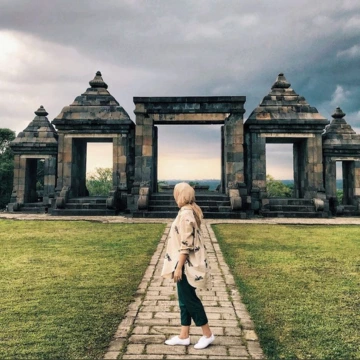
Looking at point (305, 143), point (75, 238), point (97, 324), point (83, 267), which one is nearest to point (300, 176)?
point (305, 143)

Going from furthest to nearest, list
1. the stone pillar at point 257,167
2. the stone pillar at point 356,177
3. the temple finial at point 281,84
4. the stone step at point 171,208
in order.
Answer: the stone pillar at point 356,177 < the temple finial at point 281,84 < the stone pillar at point 257,167 < the stone step at point 171,208

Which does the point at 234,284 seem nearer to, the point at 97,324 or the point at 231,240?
the point at 97,324

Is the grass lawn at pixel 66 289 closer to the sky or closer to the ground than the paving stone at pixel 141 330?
closer to the sky

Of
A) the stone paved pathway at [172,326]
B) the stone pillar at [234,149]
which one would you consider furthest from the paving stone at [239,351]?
the stone pillar at [234,149]

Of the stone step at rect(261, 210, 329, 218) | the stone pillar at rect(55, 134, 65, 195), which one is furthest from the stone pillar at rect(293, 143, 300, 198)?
the stone pillar at rect(55, 134, 65, 195)

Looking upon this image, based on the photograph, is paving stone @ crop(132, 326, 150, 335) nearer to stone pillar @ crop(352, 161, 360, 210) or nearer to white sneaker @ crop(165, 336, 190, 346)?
white sneaker @ crop(165, 336, 190, 346)

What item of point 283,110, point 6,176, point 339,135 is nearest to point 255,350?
point 283,110

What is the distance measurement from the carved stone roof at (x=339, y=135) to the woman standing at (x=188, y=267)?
17.7 meters

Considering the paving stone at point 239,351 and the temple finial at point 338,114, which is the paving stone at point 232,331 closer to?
the paving stone at point 239,351

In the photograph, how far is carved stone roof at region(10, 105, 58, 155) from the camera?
20.9m

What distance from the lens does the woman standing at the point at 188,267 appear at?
324 centimetres

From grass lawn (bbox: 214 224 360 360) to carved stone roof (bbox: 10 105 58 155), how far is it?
15741 mm

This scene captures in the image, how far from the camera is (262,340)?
11.0 feet

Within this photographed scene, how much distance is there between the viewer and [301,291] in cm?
479
